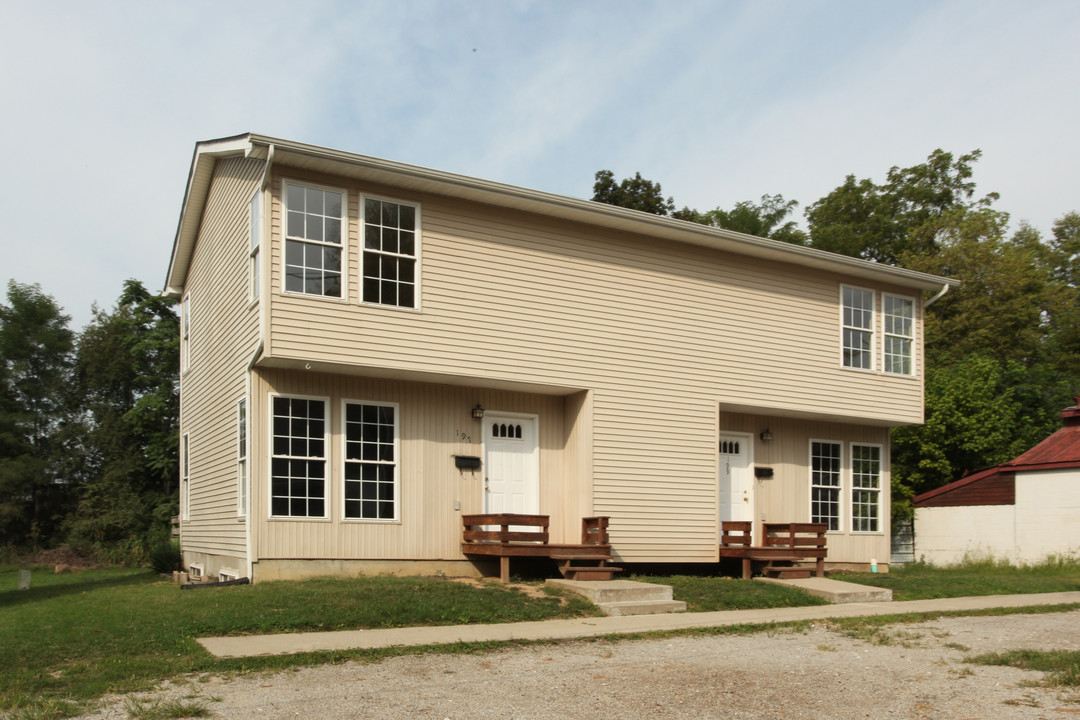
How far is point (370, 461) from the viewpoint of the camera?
14.1 m

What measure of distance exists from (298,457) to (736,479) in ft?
27.1

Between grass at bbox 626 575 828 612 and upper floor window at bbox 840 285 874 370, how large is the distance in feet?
18.8

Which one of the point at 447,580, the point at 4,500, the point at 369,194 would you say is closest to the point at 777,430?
the point at 447,580

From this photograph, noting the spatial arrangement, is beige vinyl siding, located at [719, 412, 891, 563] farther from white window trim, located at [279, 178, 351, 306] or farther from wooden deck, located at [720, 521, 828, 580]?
white window trim, located at [279, 178, 351, 306]

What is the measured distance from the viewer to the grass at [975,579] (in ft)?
49.4

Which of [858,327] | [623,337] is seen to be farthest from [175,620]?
[858,327]

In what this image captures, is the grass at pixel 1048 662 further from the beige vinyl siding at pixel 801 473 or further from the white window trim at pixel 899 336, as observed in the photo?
the white window trim at pixel 899 336

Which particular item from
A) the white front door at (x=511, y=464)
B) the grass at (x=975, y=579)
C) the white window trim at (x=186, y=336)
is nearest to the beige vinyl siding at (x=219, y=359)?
the white window trim at (x=186, y=336)

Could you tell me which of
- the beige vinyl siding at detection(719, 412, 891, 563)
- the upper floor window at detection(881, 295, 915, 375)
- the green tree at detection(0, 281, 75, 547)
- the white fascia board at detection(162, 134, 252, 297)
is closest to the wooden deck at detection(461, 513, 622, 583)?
the beige vinyl siding at detection(719, 412, 891, 563)

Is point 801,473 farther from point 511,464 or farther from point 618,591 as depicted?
point 618,591

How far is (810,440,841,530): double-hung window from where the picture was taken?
61.3 feet

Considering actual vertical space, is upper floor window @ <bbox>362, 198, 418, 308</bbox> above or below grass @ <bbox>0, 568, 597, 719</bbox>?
above

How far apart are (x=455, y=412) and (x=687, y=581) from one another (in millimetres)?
4310

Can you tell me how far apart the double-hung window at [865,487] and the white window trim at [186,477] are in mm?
12881
